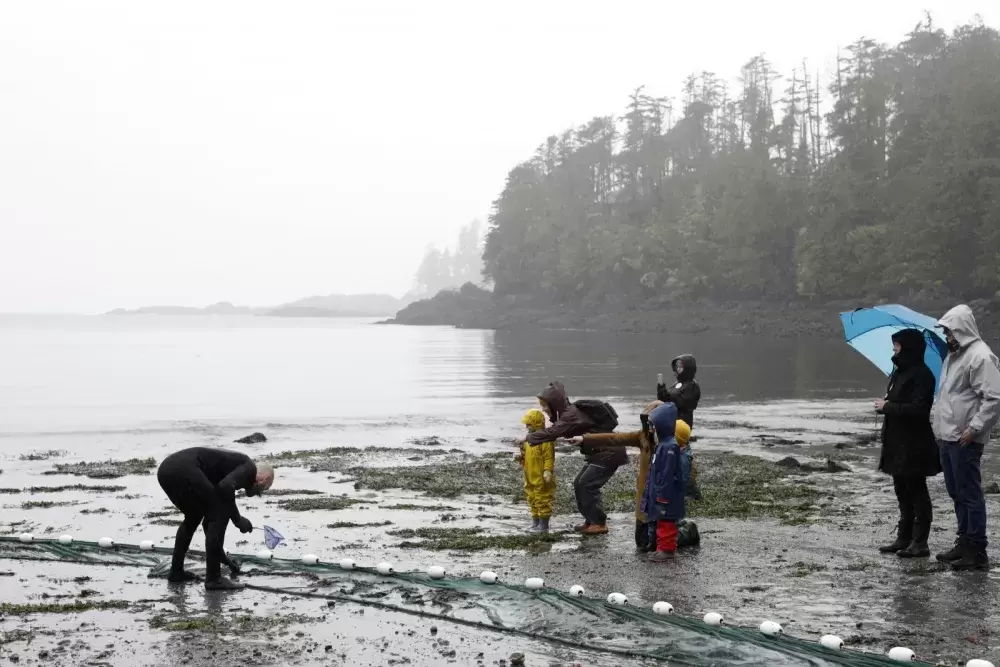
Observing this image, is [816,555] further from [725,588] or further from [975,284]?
[975,284]

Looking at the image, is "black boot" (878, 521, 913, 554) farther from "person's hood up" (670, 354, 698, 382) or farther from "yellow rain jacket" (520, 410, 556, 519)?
"yellow rain jacket" (520, 410, 556, 519)

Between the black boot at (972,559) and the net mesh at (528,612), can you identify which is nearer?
the net mesh at (528,612)

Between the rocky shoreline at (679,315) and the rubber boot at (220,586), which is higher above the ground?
the rocky shoreline at (679,315)

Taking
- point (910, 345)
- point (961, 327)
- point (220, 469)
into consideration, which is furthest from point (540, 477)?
point (961, 327)

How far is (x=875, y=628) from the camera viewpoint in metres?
7.29

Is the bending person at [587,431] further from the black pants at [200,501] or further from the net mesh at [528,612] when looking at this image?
the black pants at [200,501]

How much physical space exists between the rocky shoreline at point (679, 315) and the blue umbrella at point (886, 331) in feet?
143

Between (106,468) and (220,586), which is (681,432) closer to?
(220,586)

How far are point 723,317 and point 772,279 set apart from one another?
6151 mm

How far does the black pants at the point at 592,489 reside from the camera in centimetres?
1088

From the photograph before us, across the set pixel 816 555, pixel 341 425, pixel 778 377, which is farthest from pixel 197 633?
pixel 778 377

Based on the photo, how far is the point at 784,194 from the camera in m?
86.9

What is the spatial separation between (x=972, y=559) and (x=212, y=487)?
6803 mm

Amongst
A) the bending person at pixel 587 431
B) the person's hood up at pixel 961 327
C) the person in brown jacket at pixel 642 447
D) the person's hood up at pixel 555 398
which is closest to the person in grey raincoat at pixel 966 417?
the person's hood up at pixel 961 327
